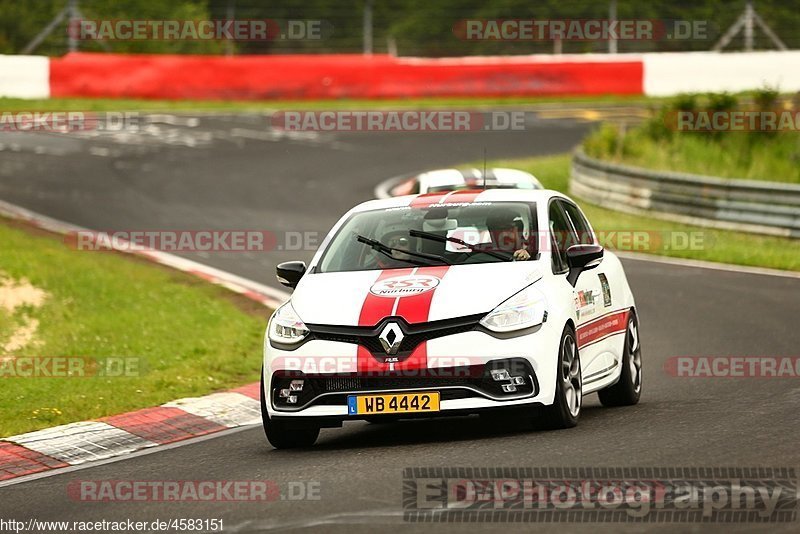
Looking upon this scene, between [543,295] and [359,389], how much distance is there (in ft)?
4.23

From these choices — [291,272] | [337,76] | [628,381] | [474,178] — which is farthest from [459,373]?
[337,76]

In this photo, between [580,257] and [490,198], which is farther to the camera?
[490,198]

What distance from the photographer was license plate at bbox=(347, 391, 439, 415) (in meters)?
9.09

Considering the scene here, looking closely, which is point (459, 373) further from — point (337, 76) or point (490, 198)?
→ point (337, 76)

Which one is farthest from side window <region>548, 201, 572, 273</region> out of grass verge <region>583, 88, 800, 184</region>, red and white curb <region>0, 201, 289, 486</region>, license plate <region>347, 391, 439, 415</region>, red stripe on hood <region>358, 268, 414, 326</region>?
grass verge <region>583, 88, 800, 184</region>

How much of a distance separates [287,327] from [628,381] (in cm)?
287

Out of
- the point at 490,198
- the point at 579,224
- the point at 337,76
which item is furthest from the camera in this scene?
the point at 337,76

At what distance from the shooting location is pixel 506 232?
10.3 m

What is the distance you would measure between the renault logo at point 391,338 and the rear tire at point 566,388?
3.22 feet

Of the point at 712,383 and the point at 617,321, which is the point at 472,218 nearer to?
the point at 617,321

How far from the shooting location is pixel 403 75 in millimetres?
38844

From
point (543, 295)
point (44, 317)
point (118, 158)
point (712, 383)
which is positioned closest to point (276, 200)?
point (118, 158)

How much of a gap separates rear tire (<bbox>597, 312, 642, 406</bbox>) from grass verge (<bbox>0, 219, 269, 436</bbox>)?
3143 millimetres

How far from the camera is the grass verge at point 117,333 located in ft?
38.0
